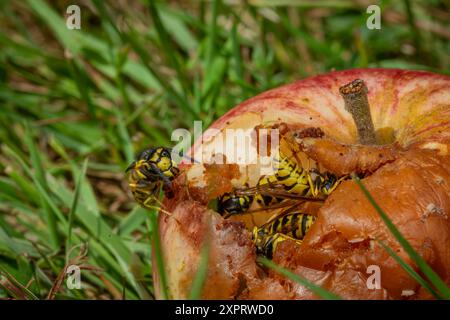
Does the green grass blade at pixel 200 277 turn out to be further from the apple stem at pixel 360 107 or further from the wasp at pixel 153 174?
the apple stem at pixel 360 107

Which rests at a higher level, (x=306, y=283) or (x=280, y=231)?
(x=280, y=231)

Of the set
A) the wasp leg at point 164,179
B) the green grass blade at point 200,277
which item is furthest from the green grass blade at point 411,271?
the wasp leg at point 164,179

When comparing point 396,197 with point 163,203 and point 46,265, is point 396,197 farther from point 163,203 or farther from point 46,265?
point 46,265

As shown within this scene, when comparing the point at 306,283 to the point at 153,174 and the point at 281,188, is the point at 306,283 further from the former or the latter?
the point at 153,174

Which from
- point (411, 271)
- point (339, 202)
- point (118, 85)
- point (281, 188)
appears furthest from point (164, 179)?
point (118, 85)
